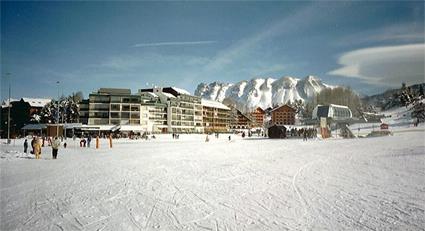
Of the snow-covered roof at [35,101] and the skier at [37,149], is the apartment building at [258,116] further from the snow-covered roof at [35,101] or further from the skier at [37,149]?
the skier at [37,149]

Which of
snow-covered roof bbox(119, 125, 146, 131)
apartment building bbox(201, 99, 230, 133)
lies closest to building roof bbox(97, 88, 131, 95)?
snow-covered roof bbox(119, 125, 146, 131)

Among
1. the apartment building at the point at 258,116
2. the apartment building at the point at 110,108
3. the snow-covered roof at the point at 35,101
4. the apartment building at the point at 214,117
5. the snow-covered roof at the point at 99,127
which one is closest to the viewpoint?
the snow-covered roof at the point at 99,127

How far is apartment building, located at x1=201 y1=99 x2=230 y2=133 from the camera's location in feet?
365

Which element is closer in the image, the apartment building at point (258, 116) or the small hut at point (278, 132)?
the small hut at point (278, 132)

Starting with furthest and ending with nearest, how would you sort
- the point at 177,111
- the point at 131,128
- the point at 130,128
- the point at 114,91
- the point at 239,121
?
the point at 239,121 → the point at 177,111 → the point at 114,91 → the point at 131,128 → the point at 130,128

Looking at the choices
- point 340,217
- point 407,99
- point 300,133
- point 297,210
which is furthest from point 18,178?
point 407,99

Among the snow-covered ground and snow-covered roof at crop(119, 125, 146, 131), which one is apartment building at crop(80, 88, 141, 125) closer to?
snow-covered roof at crop(119, 125, 146, 131)

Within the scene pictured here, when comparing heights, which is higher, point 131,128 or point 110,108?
point 110,108

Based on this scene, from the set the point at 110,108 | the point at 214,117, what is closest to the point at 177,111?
the point at 110,108

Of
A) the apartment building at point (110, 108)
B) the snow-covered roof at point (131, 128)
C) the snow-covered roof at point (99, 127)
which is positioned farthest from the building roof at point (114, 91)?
the snow-covered roof at point (131, 128)

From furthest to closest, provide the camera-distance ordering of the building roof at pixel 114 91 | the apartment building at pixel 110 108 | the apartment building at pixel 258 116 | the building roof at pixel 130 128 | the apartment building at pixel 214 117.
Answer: the apartment building at pixel 258 116
the apartment building at pixel 214 117
the building roof at pixel 114 91
the apartment building at pixel 110 108
the building roof at pixel 130 128

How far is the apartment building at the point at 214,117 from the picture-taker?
111312 mm

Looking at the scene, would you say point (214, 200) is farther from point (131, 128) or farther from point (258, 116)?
point (258, 116)

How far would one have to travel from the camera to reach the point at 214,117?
381ft
